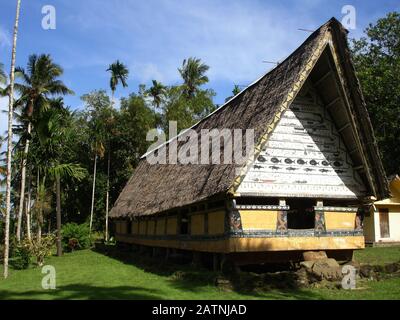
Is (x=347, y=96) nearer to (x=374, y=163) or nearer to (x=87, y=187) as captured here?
(x=374, y=163)

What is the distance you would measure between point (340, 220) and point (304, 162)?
2047mm

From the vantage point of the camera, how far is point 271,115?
11.9 m

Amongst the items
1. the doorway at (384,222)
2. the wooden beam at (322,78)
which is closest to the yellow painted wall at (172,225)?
the wooden beam at (322,78)

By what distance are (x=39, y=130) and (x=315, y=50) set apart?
14.6 metres

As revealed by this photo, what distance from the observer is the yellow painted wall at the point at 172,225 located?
16.4 metres

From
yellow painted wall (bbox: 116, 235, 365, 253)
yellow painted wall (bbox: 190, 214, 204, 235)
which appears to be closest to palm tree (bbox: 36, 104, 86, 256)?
yellow painted wall (bbox: 190, 214, 204, 235)

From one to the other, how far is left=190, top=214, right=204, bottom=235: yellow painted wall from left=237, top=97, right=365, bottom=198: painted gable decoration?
233 cm

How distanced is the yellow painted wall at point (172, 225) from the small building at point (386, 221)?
42.8 feet

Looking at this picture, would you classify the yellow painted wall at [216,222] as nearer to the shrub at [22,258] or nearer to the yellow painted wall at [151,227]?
the yellow painted wall at [151,227]

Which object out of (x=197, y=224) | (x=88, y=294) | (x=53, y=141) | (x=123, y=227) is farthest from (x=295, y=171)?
(x=123, y=227)

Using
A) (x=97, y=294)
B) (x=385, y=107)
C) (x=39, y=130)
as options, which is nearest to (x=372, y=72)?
(x=385, y=107)

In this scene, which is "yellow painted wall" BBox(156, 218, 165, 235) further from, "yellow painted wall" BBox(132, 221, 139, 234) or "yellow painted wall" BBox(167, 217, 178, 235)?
"yellow painted wall" BBox(132, 221, 139, 234)
